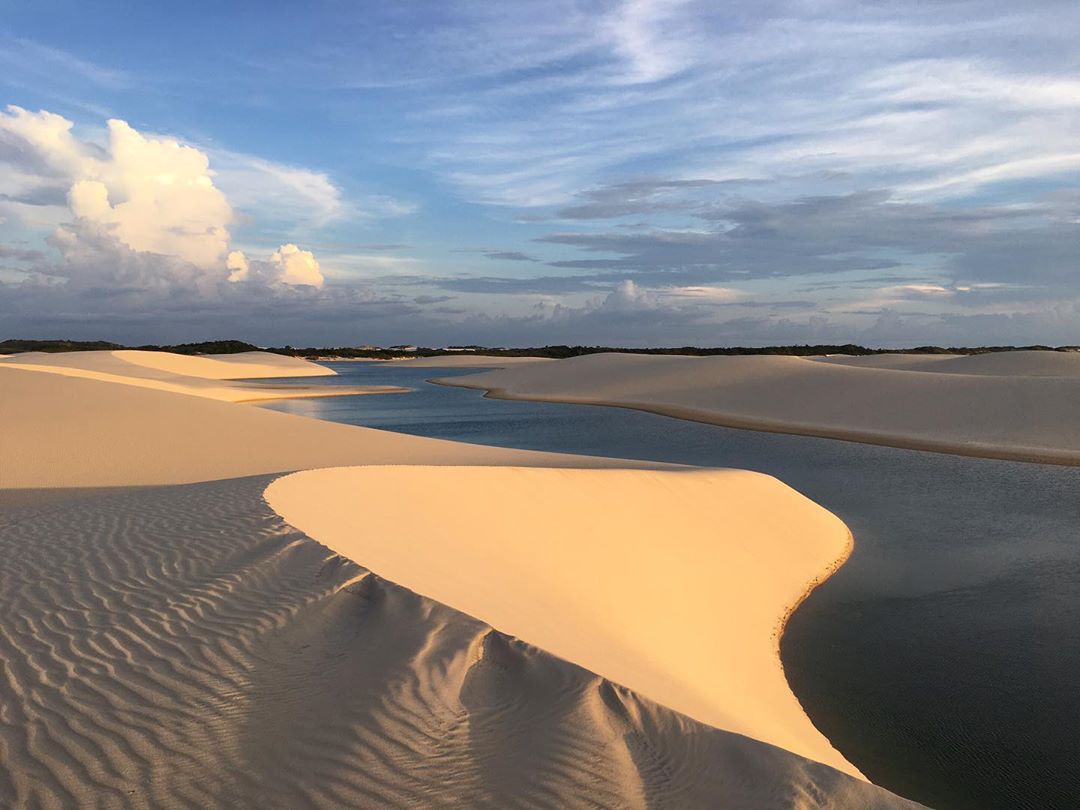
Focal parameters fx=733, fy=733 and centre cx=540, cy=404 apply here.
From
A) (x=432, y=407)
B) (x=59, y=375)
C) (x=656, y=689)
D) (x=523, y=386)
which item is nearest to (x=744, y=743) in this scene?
(x=656, y=689)

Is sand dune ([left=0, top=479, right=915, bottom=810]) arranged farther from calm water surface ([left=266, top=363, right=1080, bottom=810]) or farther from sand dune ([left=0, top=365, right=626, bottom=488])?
sand dune ([left=0, top=365, right=626, bottom=488])

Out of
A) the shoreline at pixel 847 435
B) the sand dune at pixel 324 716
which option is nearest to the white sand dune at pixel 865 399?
the shoreline at pixel 847 435

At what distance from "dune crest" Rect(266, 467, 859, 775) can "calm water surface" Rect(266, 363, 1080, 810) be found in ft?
1.43

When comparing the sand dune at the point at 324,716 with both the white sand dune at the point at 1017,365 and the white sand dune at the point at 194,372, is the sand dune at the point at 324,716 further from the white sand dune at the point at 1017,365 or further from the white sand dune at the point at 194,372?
the white sand dune at the point at 1017,365

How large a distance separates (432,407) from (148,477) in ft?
82.0

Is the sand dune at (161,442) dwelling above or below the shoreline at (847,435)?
above

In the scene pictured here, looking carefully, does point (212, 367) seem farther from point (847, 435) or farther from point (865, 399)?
point (847, 435)

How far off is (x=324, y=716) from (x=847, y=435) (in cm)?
2455

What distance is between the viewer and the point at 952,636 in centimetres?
754

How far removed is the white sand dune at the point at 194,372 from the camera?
39500 millimetres

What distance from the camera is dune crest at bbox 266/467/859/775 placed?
216 inches

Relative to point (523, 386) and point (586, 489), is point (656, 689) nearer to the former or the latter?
point (586, 489)

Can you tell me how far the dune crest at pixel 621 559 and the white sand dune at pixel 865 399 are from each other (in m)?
13.4

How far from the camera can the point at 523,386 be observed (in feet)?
176
